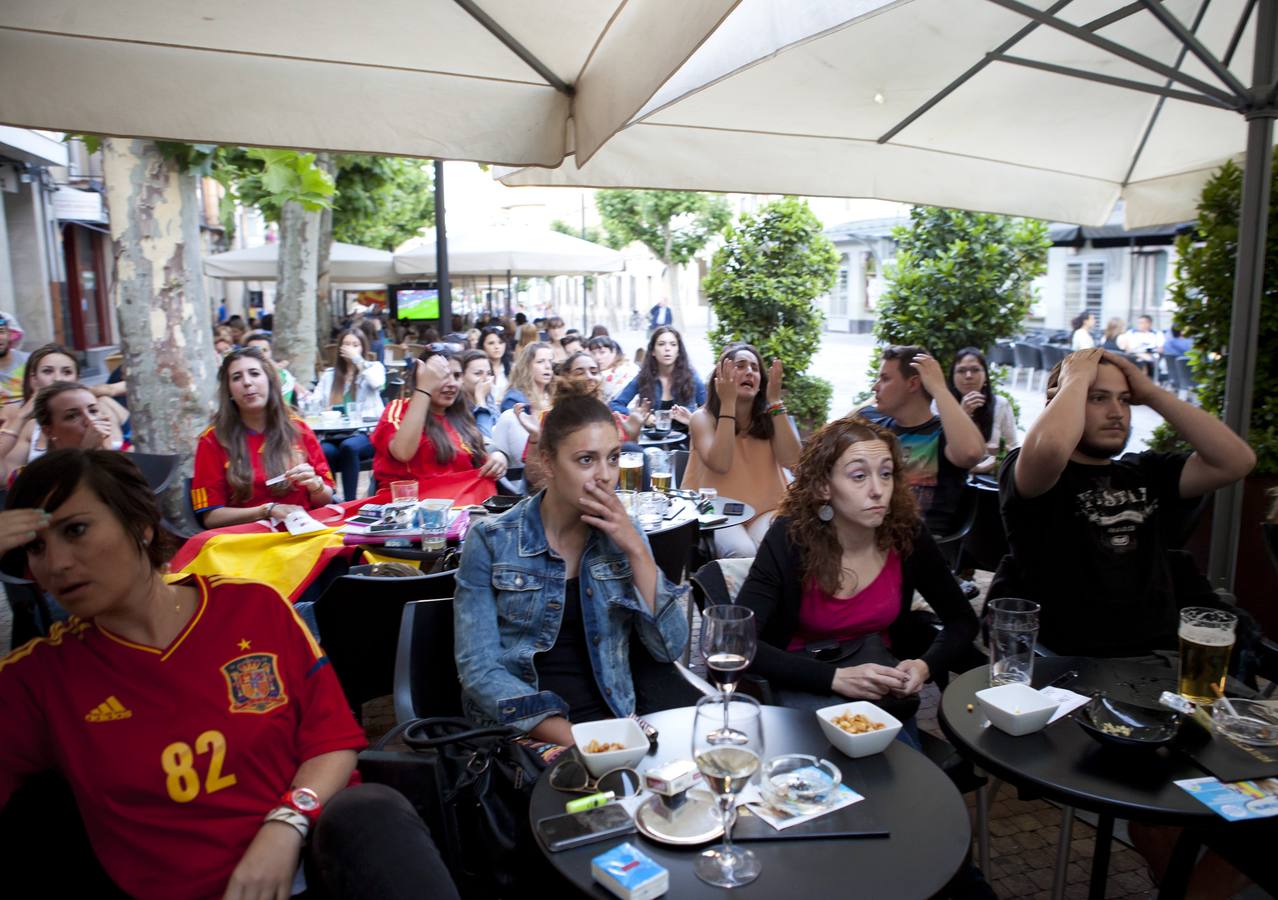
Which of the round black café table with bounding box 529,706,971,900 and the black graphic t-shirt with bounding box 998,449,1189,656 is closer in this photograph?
the round black café table with bounding box 529,706,971,900

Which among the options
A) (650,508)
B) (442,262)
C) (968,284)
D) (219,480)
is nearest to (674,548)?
(650,508)

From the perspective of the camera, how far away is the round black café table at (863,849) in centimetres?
158

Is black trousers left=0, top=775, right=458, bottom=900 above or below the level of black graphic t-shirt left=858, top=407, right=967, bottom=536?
below

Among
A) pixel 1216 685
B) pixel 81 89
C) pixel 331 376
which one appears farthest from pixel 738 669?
pixel 331 376

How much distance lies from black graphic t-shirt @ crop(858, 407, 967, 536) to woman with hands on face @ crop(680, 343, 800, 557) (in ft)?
2.08

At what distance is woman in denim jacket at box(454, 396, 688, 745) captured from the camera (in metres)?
2.60

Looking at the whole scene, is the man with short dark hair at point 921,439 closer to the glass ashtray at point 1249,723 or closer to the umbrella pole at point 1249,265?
the umbrella pole at point 1249,265

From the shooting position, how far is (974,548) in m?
4.77

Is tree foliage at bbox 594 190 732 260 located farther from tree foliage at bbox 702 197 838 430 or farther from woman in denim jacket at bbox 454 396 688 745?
woman in denim jacket at bbox 454 396 688 745

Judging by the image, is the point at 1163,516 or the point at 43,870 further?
the point at 1163,516

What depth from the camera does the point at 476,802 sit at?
80.2 inches

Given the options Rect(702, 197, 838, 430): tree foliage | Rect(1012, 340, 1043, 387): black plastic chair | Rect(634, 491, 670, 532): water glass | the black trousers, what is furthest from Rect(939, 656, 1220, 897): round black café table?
Rect(1012, 340, 1043, 387): black plastic chair

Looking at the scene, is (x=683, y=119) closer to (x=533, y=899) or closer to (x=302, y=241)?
(x=533, y=899)

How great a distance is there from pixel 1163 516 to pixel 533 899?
8.57ft
